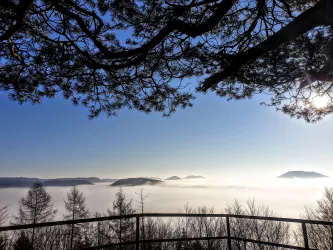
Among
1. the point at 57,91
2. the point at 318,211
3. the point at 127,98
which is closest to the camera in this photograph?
the point at 57,91

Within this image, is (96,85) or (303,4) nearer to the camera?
(303,4)

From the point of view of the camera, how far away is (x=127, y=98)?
3.90 meters

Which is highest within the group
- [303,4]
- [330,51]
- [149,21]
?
[303,4]

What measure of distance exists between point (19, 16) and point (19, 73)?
1.19 meters

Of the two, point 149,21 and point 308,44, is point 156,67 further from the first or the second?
point 308,44

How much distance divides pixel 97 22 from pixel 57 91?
1.21 m

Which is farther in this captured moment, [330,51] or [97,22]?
[97,22]

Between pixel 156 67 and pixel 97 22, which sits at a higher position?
pixel 97 22

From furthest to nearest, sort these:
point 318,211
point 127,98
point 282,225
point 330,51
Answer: point 318,211
point 282,225
point 127,98
point 330,51

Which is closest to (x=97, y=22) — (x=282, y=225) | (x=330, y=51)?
(x=330, y=51)

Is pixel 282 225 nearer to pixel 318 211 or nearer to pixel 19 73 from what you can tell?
pixel 318 211

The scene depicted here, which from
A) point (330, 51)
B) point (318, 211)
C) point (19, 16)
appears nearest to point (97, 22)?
point (19, 16)

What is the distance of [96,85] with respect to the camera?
355 cm

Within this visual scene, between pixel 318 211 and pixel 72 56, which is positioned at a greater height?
pixel 72 56
